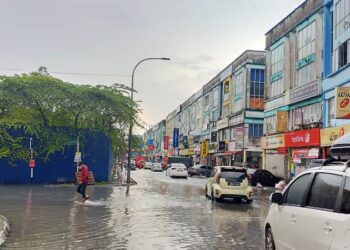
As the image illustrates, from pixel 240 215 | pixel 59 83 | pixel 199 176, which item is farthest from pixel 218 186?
pixel 199 176

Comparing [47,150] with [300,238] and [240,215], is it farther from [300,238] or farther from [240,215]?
[300,238]

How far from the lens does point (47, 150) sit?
1275 inches

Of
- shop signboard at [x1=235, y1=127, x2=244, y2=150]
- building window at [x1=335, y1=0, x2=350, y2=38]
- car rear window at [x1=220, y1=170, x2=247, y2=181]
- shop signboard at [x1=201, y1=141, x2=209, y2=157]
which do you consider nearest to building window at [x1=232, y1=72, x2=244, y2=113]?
shop signboard at [x1=235, y1=127, x2=244, y2=150]

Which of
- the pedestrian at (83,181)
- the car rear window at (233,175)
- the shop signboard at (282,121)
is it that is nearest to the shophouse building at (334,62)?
the shop signboard at (282,121)

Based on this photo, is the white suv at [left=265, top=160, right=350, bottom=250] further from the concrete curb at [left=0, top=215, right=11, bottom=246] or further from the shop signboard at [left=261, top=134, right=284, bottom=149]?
the shop signboard at [left=261, top=134, right=284, bottom=149]

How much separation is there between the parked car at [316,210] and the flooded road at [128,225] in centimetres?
323

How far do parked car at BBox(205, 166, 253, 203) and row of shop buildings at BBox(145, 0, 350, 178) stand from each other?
12.1 ft

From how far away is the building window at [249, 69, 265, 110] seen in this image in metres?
61.2

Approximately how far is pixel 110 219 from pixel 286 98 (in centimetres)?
3222

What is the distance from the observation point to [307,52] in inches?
1581

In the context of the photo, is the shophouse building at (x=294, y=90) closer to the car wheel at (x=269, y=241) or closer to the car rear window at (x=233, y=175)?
the car rear window at (x=233, y=175)

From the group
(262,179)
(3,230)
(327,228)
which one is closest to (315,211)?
(327,228)

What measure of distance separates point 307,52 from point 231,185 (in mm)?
22159

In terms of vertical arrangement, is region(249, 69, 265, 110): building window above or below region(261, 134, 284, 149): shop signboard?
above
